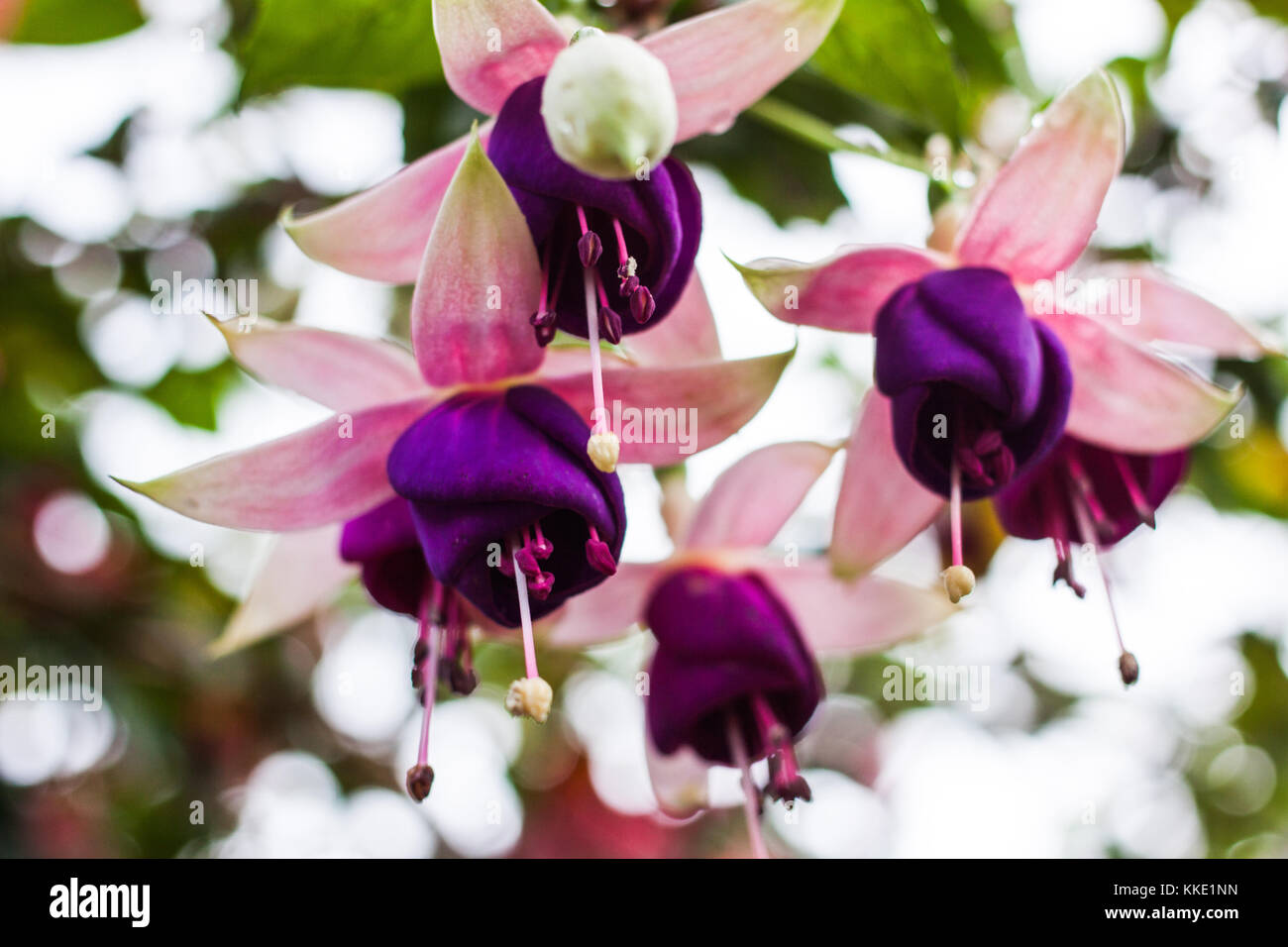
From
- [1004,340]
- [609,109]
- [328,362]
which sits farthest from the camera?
[328,362]

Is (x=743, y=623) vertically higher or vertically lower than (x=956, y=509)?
lower

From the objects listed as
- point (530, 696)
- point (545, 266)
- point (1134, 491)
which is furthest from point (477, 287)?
point (1134, 491)

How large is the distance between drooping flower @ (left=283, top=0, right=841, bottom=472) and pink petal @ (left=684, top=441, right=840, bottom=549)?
36cm

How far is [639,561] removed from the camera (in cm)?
121

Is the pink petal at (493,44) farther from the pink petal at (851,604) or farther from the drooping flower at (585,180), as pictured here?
the pink petal at (851,604)

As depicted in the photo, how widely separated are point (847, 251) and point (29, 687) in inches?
67.8

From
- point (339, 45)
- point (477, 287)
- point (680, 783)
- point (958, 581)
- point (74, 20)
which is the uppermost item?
point (74, 20)

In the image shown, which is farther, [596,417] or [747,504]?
[747,504]

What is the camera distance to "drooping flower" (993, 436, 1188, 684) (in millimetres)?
1065

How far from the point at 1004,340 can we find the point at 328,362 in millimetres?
563

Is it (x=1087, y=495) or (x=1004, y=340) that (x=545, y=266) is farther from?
(x=1087, y=495)

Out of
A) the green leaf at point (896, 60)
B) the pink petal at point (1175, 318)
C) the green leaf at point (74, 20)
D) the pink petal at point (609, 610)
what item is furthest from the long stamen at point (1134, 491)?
the green leaf at point (74, 20)

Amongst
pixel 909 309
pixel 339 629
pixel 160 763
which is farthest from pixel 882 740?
pixel 909 309

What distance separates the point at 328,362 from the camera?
1.00 meters
